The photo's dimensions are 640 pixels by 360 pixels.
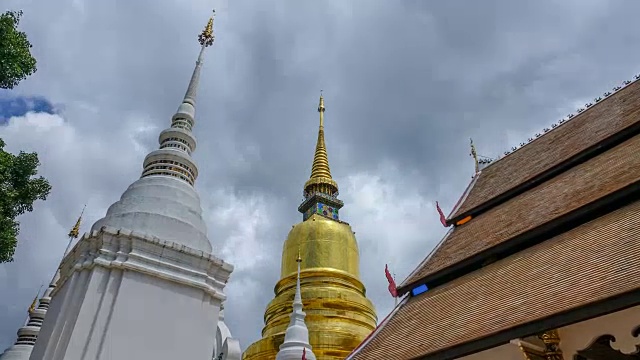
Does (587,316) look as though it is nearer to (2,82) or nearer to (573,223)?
(573,223)

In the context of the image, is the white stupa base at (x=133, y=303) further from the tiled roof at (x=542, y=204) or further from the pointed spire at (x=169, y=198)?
the tiled roof at (x=542, y=204)

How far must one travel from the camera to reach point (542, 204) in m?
7.22

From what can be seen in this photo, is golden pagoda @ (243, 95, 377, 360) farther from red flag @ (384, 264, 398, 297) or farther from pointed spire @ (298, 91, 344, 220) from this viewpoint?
red flag @ (384, 264, 398, 297)

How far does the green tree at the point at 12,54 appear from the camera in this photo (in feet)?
15.2

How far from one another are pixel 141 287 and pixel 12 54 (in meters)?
2.74

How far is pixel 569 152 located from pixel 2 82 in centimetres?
745

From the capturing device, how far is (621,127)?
23.5 feet

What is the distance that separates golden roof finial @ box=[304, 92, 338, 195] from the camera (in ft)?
59.0

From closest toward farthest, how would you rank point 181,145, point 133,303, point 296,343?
point 133,303
point 181,145
point 296,343

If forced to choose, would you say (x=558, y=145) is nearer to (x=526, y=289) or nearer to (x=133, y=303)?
(x=526, y=289)

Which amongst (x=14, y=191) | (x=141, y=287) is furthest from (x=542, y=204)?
(x=14, y=191)

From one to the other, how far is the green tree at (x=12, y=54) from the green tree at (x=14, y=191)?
61 cm

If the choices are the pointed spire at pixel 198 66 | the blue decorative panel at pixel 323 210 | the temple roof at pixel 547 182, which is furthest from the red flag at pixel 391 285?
the blue decorative panel at pixel 323 210

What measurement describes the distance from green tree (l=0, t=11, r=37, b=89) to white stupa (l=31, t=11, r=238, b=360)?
196 centimetres
